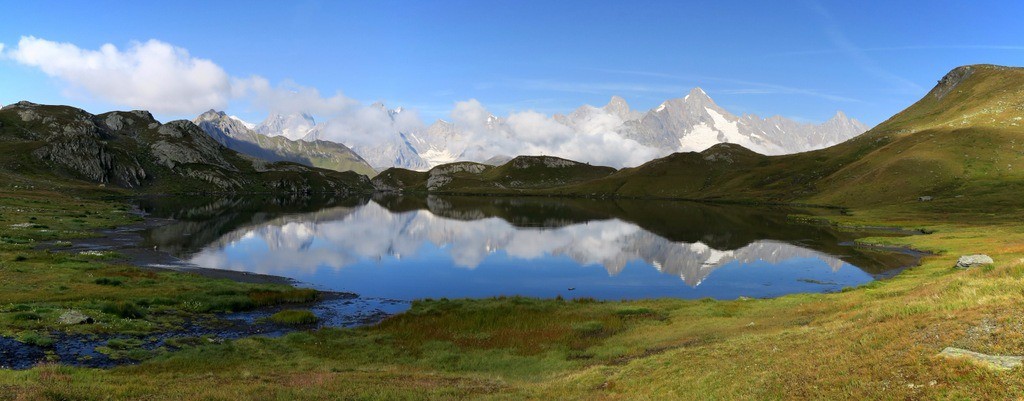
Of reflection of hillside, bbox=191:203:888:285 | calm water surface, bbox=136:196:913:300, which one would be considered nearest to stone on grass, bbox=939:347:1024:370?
calm water surface, bbox=136:196:913:300

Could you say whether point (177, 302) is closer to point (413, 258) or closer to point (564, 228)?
point (413, 258)

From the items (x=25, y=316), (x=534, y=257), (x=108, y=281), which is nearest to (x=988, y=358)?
(x=25, y=316)

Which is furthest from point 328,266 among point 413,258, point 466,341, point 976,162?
point 976,162

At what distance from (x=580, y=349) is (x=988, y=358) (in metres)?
23.6

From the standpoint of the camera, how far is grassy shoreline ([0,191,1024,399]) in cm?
1599

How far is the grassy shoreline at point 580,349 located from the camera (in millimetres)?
15992

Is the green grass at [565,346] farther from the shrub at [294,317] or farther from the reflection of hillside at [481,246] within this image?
the reflection of hillside at [481,246]

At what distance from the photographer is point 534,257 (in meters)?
93.0

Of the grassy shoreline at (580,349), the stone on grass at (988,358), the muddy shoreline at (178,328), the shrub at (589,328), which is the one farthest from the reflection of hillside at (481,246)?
the stone on grass at (988,358)

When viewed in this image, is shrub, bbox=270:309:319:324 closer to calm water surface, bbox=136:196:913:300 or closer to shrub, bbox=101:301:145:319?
shrub, bbox=101:301:145:319

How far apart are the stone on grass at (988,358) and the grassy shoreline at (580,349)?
31 centimetres

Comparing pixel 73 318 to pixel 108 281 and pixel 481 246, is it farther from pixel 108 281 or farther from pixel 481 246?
pixel 481 246

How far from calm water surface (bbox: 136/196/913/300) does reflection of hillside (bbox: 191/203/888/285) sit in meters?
0.24

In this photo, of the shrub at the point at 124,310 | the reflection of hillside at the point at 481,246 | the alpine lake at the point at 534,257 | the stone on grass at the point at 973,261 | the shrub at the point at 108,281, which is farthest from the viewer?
the reflection of hillside at the point at 481,246
